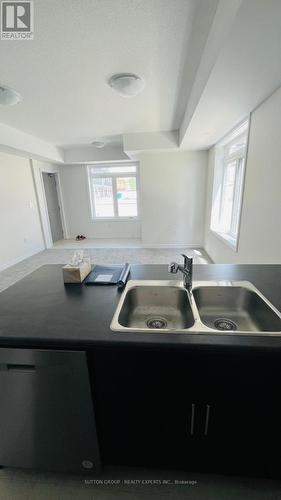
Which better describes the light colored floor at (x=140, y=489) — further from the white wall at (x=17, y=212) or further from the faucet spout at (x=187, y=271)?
the white wall at (x=17, y=212)

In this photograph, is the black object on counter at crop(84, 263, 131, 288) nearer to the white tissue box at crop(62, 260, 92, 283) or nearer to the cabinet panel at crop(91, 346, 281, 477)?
the white tissue box at crop(62, 260, 92, 283)

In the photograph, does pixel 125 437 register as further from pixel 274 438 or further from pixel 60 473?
pixel 274 438

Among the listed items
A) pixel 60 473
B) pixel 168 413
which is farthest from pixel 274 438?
pixel 60 473

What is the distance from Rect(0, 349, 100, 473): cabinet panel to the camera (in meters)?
0.84

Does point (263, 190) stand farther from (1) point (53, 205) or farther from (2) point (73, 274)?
(1) point (53, 205)

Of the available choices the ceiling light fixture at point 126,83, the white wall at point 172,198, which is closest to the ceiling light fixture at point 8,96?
the ceiling light fixture at point 126,83

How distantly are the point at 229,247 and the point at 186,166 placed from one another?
245 cm

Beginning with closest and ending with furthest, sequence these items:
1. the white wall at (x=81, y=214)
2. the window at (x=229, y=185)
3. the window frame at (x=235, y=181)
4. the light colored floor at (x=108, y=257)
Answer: the window frame at (x=235, y=181) < the window at (x=229, y=185) < the light colored floor at (x=108, y=257) < the white wall at (x=81, y=214)

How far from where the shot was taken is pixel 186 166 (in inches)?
186

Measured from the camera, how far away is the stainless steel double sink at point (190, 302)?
1.15 m

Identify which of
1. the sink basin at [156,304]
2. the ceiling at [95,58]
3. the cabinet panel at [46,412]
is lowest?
the cabinet panel at [46,412]

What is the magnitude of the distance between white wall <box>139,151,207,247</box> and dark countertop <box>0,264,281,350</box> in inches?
145

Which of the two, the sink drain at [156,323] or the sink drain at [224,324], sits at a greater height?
the sink drain at [224,324]

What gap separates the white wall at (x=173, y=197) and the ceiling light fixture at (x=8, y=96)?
2807 mm
